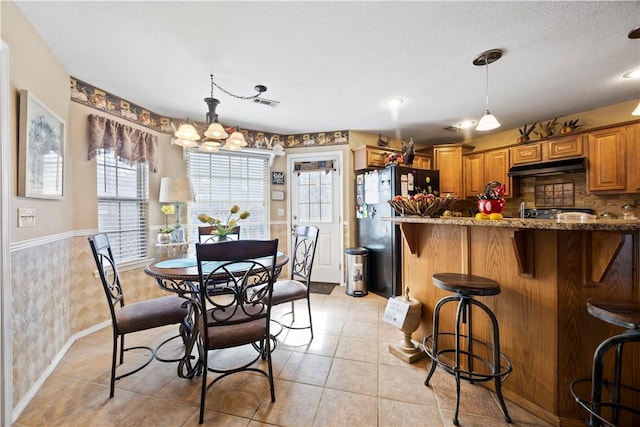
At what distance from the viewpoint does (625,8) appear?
5.26 ft

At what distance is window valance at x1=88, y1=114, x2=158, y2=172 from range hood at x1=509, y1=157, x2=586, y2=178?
487cm

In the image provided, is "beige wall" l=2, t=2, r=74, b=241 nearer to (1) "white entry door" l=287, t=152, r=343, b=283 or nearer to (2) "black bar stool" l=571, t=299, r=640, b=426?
(1) "white entry door" l=287, t=152, r=343, b=283

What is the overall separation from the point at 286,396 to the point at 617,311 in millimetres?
1726

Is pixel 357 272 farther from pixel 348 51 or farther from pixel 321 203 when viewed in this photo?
pixel 348 51

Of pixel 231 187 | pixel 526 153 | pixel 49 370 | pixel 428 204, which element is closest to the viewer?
pixel 49 370

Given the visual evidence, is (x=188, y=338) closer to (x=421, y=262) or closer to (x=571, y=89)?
(x=421, y=262)

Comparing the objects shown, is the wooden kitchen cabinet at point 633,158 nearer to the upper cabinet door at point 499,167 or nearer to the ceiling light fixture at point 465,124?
the upper cabinet door at point 499,167

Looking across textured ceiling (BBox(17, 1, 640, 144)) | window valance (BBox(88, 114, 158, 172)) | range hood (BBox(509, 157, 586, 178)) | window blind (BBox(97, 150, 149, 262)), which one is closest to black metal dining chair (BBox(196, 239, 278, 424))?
textured ceiling (BBox(17, 1, 640, 144))

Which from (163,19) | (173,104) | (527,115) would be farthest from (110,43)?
(527,115)

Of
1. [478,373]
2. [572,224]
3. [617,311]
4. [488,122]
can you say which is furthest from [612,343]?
[488,122]

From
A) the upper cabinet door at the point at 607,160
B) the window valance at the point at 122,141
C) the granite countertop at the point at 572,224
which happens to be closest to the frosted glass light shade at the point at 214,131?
the window valance at the point at 122,141

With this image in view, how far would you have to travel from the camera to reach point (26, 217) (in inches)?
63.7

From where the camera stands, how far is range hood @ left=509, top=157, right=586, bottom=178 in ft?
10.4

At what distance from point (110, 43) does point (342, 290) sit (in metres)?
3.56
